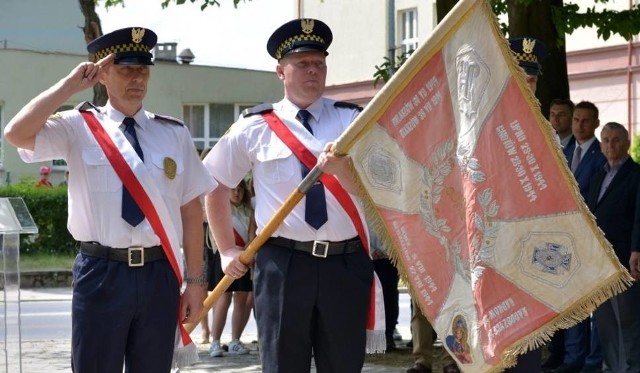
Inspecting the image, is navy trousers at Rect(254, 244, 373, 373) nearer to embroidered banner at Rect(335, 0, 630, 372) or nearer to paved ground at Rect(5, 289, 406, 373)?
embroidered banner at Rect(335, 0, 630, 372)

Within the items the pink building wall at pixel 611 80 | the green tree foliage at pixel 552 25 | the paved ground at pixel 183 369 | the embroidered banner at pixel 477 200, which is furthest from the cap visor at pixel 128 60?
the pink building wall at pixel 611 80

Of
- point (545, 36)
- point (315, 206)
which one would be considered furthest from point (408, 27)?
point (315, 206)

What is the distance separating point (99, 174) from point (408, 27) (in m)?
33.2

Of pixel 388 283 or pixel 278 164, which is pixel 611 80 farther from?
pixel 278 164

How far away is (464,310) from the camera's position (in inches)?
248

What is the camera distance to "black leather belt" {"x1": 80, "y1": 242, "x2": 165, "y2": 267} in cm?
643

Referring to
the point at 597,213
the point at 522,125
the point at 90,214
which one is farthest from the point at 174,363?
the point at 597,213

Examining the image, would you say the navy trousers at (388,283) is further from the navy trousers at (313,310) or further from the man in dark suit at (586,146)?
the navy trousers at (313,310)

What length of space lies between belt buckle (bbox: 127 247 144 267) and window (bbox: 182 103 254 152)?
130ft

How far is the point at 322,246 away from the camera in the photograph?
687 cm

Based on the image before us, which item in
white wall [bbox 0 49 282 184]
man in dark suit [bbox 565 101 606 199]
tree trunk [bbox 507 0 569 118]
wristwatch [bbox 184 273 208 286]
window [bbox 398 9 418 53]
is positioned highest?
window [bbox 398 9 418 53]

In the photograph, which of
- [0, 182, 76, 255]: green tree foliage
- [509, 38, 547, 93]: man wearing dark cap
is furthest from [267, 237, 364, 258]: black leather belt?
[0, 182, 76, 255]: green tree foliage

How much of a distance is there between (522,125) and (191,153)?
5.57 feet

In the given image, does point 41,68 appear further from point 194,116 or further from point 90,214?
point 90,214
